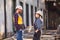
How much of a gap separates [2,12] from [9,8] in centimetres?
161

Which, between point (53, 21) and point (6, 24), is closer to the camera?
point (6, 24)

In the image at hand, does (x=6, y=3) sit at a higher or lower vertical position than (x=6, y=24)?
higher

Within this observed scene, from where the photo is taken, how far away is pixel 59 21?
153ft

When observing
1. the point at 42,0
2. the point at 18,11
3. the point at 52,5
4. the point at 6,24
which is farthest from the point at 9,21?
the point at 52,5

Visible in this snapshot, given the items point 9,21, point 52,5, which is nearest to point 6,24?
point 9,21

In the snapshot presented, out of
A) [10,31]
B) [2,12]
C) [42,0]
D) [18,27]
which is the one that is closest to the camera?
[18,27]

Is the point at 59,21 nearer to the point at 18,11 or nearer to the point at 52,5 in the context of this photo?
the point at 52,5

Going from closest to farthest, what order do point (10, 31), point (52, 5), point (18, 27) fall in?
point (18, 27)
point (10, 31)
point (52, 5)

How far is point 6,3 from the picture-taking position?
16.9 metres

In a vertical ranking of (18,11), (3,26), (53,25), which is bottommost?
(53,25)

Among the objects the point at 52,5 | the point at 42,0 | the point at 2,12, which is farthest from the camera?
the point at 52,5

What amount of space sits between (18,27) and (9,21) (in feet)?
26.2

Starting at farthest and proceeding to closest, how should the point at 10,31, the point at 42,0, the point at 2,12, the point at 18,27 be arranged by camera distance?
the point at 42,0, the point at 10,31, the point at 2,12, the point at 18,27

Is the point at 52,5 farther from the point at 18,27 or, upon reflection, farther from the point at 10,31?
the point at 18,27
